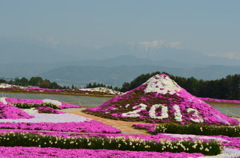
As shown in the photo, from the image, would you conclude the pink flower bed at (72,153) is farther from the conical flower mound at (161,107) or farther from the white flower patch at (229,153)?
the conical flower mound at (161,107)

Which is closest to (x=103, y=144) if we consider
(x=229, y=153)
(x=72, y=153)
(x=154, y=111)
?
(x=72, y=153)

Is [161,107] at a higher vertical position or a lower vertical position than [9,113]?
higher

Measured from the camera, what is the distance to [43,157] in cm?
1471

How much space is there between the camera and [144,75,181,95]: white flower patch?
40.2 metres

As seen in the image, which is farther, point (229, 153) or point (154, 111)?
point (154, 111)

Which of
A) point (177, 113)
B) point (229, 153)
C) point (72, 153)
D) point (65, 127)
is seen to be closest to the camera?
point (72, 153)

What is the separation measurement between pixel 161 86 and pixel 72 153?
26.7 meters

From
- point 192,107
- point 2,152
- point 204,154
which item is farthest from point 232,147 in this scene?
point 192,107

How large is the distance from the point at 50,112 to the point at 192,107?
1649 centimetres

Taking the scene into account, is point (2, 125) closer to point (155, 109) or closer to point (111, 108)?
point (111, 108)

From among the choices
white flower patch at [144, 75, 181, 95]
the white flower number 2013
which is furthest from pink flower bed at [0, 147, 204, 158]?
white flower patch at [144, 75, 181, 95]

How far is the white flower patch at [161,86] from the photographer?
1582 inches

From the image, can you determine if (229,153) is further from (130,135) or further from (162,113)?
(162,113)

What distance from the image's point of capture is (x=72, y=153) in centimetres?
1584
